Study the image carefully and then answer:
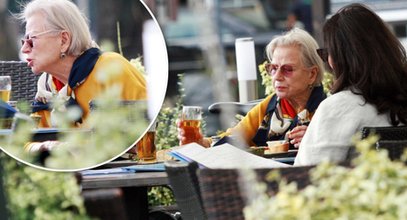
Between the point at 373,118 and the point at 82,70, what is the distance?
33.6 inches

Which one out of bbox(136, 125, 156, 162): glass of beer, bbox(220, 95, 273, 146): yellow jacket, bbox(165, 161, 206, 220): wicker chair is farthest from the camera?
bbox(220, 95, 273, 146): yellow jacket

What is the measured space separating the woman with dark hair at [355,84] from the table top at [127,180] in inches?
21.5

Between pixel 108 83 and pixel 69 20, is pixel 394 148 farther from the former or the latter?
pixel 69 20

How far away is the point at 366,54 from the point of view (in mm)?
3385

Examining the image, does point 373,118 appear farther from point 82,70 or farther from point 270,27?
point 270,27

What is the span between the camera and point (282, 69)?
4469mm

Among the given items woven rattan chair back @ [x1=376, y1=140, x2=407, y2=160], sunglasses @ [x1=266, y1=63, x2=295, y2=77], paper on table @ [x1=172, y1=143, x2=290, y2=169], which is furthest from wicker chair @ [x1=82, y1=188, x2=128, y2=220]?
woven rattan chair back @ [x1=376, y1=140, x2=407, y2=160]

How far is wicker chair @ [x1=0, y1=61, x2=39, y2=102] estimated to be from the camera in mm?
2984

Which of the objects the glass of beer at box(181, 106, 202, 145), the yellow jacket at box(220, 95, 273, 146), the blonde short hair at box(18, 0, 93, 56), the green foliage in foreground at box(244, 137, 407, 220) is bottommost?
the yellow jacket at box(220, 95, 273, 146)

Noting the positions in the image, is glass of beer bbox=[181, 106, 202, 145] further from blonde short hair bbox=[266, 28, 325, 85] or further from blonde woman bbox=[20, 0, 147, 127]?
blonde woman bbox=[20, 0, 147, 127]

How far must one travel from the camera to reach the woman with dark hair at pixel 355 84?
124 inches

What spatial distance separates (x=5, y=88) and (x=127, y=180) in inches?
27.5

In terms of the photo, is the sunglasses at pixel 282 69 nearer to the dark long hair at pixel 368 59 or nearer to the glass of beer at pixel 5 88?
the dark long hair at pixel 368 59

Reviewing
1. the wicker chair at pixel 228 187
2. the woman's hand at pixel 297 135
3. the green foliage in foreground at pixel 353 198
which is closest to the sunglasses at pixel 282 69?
the woman's hand at pixel 297 135
